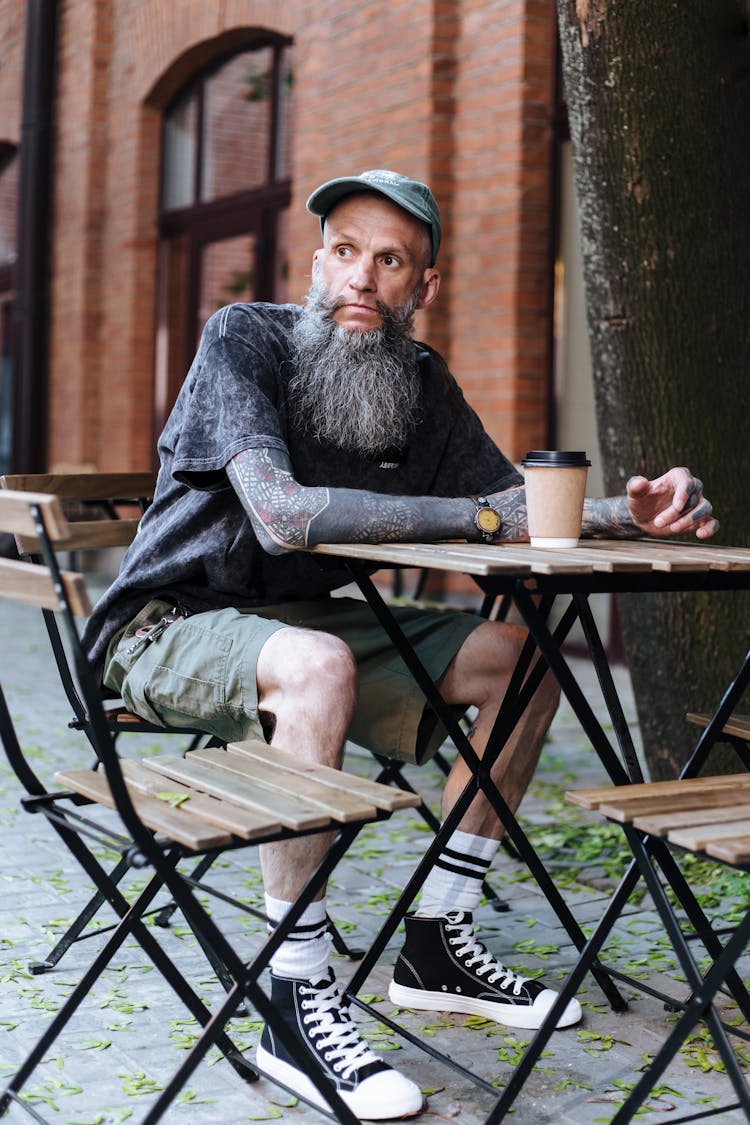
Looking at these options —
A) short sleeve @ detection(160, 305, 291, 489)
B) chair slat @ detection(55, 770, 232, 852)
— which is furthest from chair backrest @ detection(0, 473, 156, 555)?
chair slat @ detection(55, 770, 232, 852)

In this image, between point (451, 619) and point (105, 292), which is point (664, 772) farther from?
point (105, 292)

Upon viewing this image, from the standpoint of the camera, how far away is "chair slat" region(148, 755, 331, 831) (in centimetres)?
214

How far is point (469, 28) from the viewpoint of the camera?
7.68m

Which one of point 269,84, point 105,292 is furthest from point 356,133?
point 105,292

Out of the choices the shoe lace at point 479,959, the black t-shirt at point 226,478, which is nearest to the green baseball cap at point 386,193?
the black t-shirt at point 226,478

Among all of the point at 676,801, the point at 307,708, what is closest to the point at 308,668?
the point at 307,708

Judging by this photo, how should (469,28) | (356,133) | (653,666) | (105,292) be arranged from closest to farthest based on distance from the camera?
(653,666) < (469,28) < (356,133) < (105,292)

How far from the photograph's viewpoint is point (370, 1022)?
2848 millimetres

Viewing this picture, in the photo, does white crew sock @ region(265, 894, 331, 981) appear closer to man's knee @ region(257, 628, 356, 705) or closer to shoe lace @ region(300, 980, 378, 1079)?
shoe lace @ region(300, 980, 378, 1079)

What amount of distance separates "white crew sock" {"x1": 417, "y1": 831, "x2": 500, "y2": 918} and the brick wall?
15.6 feet

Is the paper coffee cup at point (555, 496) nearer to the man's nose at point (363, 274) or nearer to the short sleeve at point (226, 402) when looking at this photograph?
the short sleeve at point (226, 402)

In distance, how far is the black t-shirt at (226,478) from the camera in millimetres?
2869

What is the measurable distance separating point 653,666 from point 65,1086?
212cm

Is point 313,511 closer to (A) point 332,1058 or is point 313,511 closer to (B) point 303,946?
(B) point 303,946
